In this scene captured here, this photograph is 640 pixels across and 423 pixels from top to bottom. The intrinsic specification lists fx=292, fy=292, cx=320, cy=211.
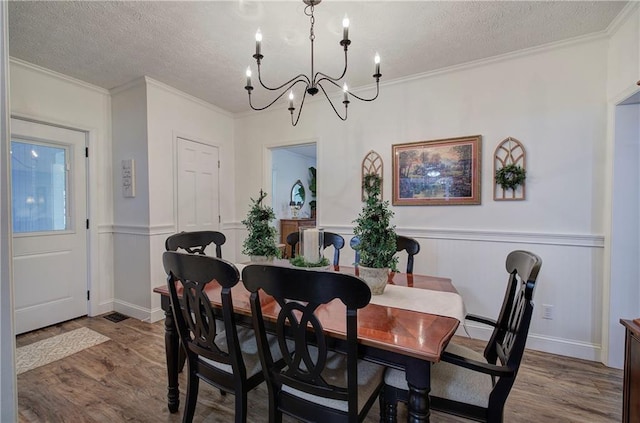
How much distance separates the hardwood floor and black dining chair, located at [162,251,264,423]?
0.47 meters

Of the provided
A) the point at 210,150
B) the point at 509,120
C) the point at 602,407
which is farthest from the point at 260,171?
the point at 602,407

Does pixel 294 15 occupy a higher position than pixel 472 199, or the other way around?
pixel 294 15

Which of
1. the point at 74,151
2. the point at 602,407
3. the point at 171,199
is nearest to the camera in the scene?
the point at 602,407

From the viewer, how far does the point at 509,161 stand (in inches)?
102

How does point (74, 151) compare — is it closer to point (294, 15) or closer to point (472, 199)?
point (294, 15)

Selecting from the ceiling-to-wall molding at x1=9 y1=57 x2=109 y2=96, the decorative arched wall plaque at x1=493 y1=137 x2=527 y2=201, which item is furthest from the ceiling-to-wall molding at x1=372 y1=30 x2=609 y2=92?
the ceiling-to-wall molding at x1=9 y1=57 x2=109 y2=96

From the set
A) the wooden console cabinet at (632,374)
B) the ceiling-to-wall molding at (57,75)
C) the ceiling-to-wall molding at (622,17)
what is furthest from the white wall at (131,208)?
the ceiling-to-wall molding at (622,17)

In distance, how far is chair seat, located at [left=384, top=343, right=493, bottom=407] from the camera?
1.23 m

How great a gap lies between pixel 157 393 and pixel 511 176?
323 cm

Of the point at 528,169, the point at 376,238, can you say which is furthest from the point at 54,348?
the point at 528,169

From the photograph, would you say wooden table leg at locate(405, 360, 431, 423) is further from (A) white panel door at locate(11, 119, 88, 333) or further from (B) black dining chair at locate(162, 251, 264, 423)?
(A) white panel door at locate(11, 119, 88, 333)

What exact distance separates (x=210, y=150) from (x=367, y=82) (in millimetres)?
2196

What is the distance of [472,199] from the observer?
2.74m

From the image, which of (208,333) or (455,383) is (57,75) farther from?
(455,383)
